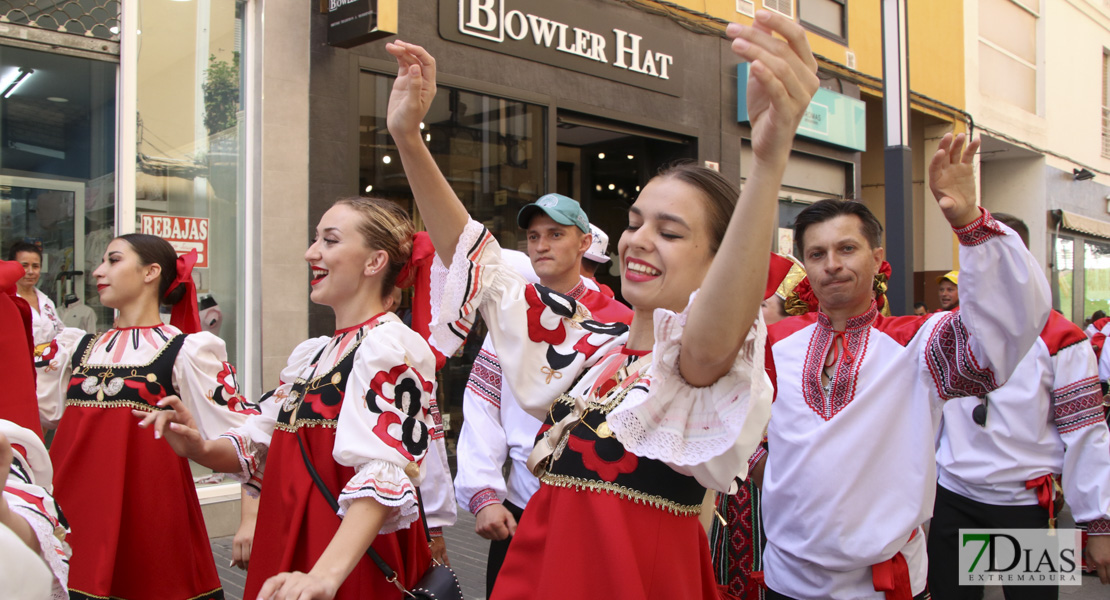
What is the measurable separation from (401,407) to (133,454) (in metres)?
1.72

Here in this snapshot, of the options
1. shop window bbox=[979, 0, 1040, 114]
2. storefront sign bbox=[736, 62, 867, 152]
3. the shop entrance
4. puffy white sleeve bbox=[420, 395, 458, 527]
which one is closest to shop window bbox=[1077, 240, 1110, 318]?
shop window bbox=[979, 0, 1040, 114]

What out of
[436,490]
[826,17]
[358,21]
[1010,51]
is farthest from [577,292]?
[1010,51]

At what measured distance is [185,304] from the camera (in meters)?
3.90

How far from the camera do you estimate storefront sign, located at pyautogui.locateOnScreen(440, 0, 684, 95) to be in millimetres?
7594

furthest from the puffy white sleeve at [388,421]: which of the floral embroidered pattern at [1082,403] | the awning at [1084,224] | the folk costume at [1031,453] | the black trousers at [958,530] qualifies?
the awning at [1084,224]

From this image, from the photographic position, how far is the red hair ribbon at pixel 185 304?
3.85 m

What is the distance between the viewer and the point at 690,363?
62.4 inches

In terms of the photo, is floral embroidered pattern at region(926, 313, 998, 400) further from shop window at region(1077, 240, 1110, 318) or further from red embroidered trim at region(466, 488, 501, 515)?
shop window at region(1077, 240, 1110, 318)

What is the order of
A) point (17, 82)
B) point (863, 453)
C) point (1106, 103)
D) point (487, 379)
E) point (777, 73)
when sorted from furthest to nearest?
point (1106, 103), point (17, 82), point (487, 379), point (863, 453), point (777, 73)

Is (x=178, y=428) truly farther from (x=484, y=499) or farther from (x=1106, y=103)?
(x=1106, y=103)

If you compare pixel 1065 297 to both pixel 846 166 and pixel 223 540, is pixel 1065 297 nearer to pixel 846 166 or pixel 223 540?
pixel 846 166

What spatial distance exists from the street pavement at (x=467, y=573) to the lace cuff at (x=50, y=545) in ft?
11.4

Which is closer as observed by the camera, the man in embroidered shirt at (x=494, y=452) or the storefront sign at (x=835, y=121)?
the man in embroidered shirt at (x=494, y=452)

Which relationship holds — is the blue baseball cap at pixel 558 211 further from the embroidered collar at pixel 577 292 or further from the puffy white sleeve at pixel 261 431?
the puffy white sleeve at pixel 261 431
